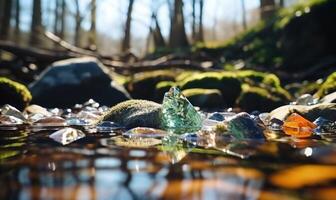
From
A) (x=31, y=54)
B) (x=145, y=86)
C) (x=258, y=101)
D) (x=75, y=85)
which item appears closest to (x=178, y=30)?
(x=31, y=54)

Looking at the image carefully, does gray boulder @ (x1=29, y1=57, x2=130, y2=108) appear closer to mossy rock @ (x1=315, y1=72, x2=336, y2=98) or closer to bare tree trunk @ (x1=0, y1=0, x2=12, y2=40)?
mossy rock @ (x1=315, y1=72, x2=336, y2=98)

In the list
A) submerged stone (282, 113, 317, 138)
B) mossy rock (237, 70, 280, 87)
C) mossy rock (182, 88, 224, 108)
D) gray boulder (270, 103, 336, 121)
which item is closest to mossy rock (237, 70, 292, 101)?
mossy rock (237, 70, 280, 87)

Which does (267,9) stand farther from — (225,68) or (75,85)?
(75,85)

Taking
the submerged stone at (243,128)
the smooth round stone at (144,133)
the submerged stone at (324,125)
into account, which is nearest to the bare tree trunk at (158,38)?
the submerged stone at (324,125)

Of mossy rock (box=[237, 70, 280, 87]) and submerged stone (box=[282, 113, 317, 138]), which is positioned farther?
mossy rock (box=[237, 70, 280, 87])

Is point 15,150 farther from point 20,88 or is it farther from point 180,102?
point 20,88

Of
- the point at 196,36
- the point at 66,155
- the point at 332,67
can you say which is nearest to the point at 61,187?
the point at 66,155
